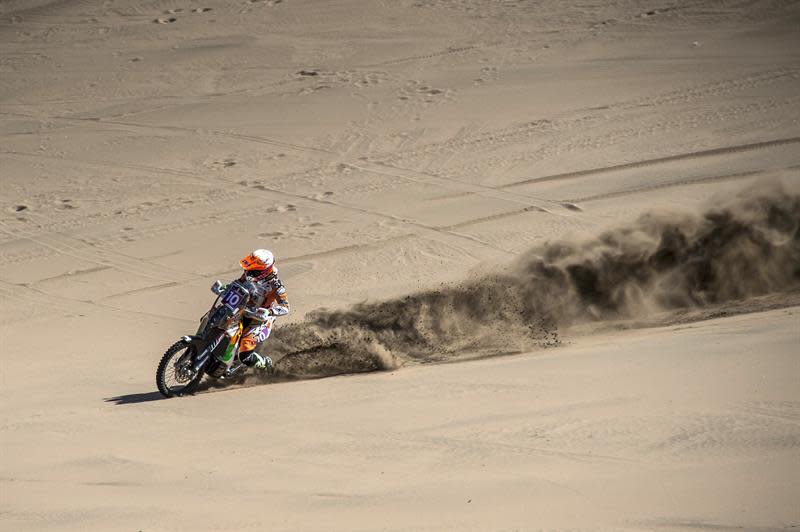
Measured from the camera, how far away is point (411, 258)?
14523 mm

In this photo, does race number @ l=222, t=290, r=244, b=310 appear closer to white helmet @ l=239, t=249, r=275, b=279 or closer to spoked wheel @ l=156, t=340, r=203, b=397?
white helmet @ l=239, t=249, r=275, b=279

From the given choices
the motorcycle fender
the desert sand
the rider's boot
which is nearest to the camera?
the desert sand

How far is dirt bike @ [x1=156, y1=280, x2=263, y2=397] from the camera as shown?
33.2 ft

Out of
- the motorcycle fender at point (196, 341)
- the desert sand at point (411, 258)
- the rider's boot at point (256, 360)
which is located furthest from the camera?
the rider's boot at point (256, 360)

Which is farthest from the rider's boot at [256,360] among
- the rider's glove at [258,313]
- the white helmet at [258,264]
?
the white helmet at [258,264]

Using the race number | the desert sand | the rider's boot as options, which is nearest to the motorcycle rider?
the rider's boot

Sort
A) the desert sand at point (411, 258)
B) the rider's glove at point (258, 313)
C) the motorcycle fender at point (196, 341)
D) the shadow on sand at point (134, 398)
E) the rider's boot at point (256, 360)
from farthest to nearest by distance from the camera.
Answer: the rider's boot at point (256, 360) → the rider's glove at point (258, 313) → the shadow on sand at point (134, 398) → the motorcycle fender at point (196, 341) → the desert sand at point (411, 258)

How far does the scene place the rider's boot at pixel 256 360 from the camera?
1040cm

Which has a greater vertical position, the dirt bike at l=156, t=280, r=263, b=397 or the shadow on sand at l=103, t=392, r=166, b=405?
the dirt bike at l=156, t=280, r=263, b=397

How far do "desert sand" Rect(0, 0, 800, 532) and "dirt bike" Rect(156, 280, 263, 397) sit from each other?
0.22 m

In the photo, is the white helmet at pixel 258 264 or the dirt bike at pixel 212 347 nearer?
the dirt bike at pixel 212 347

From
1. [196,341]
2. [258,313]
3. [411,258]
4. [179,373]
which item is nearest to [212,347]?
[196,341]

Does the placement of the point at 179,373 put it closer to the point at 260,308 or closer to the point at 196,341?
the point at 196,341

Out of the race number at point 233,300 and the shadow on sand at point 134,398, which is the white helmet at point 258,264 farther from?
the shadow on sand at point 134,398
